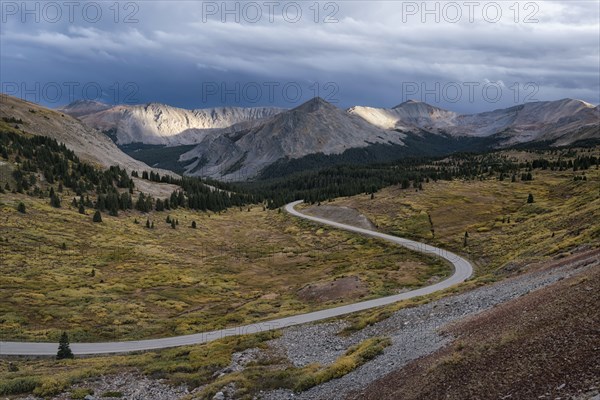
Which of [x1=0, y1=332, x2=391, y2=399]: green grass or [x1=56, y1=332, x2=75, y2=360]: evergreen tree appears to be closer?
[x1=0, y1=332, x2=391, y2=399]: green grass

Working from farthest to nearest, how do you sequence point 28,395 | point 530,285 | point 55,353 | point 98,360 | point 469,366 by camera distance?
point 55,353 → point 98,360 → point 530,285 → point 28,395 → point 469,366

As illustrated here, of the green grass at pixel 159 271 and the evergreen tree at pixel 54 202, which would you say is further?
the evergreen tree at pixel 54 202

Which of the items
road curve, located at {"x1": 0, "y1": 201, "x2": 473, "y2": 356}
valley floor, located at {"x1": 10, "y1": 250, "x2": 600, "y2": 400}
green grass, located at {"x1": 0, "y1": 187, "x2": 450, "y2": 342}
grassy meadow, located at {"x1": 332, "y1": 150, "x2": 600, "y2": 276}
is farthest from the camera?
grassy meadow, located at {"x1": 332, "y1": 150, "x2": 600, "y2": 276}

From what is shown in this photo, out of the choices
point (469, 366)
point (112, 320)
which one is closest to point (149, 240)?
point (112, 320)

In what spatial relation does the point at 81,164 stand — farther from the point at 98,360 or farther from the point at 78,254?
the point at 98,360

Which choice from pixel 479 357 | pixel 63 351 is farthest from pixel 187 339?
pixel 479 357

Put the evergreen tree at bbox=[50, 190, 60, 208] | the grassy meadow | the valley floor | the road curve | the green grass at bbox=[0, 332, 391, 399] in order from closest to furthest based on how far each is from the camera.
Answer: the valley floor < the green grass at bbox=[0, 332, 391, 399] < the road curve < the grassy meadow < the evergreen tree at bbox=[50, 190, 60, 208]

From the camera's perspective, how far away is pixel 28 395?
30.5 meters

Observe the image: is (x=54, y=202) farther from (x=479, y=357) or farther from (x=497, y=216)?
(x=479, y=357)

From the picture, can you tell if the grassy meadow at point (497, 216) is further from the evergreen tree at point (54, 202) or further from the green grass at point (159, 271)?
the evergreen tree at point (54, 202)

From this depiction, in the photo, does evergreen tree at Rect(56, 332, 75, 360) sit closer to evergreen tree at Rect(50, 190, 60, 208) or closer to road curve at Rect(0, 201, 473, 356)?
road curve at Rect(0, 201, 473, 356)

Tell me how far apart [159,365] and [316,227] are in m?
107

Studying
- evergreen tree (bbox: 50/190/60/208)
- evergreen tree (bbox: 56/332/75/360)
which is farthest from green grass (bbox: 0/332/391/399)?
evergreen tree (bbox: 50/190/60/208)

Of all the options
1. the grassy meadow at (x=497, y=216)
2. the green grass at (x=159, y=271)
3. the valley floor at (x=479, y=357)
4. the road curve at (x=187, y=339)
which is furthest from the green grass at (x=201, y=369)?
the grassy meadow at (x=497, y=216)
